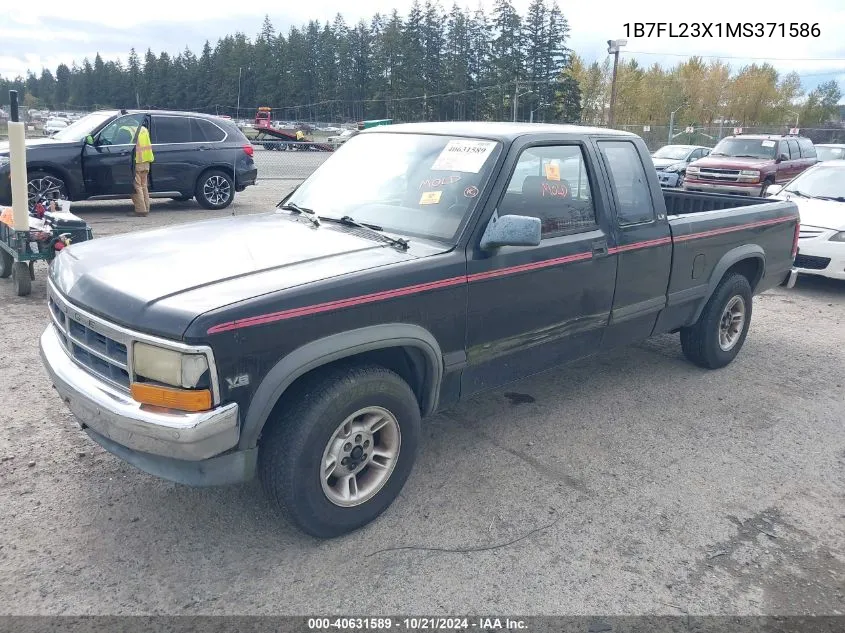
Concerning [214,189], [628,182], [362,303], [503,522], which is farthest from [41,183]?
[503,522]

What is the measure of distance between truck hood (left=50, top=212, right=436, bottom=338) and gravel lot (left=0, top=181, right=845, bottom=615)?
109 centimetres

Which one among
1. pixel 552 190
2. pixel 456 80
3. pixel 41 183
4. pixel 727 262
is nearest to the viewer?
pixel 552 190

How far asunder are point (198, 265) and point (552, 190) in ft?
6.85

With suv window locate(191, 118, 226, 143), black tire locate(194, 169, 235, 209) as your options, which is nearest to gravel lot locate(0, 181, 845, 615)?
black tire locate(194, 169, 235, 209)

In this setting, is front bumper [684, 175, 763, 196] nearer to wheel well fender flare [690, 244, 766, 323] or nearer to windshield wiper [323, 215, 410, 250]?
wheel well fender flare [690, 244, 766, 323]

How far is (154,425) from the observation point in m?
2.71

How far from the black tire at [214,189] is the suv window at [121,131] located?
141cm

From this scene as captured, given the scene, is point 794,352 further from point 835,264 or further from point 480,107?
point 480,107

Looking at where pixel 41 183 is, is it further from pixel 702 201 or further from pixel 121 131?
pixel 702 201

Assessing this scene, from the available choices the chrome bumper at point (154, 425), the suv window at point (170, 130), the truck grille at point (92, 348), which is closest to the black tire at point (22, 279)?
the truck grille at point (92, 348)

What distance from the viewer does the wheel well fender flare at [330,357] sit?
2.82 metres

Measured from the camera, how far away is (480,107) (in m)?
62.5

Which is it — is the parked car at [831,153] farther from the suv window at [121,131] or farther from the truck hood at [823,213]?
the suv window at [121,131]

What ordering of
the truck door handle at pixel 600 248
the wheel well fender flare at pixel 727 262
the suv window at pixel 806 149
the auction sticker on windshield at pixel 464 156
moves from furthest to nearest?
the suv window at pixel 806 149
the wheel well fender flare at pixel 727 262
the truck door handle at pixel 600 248
the auction sticker on windshield at pixel 464 156
